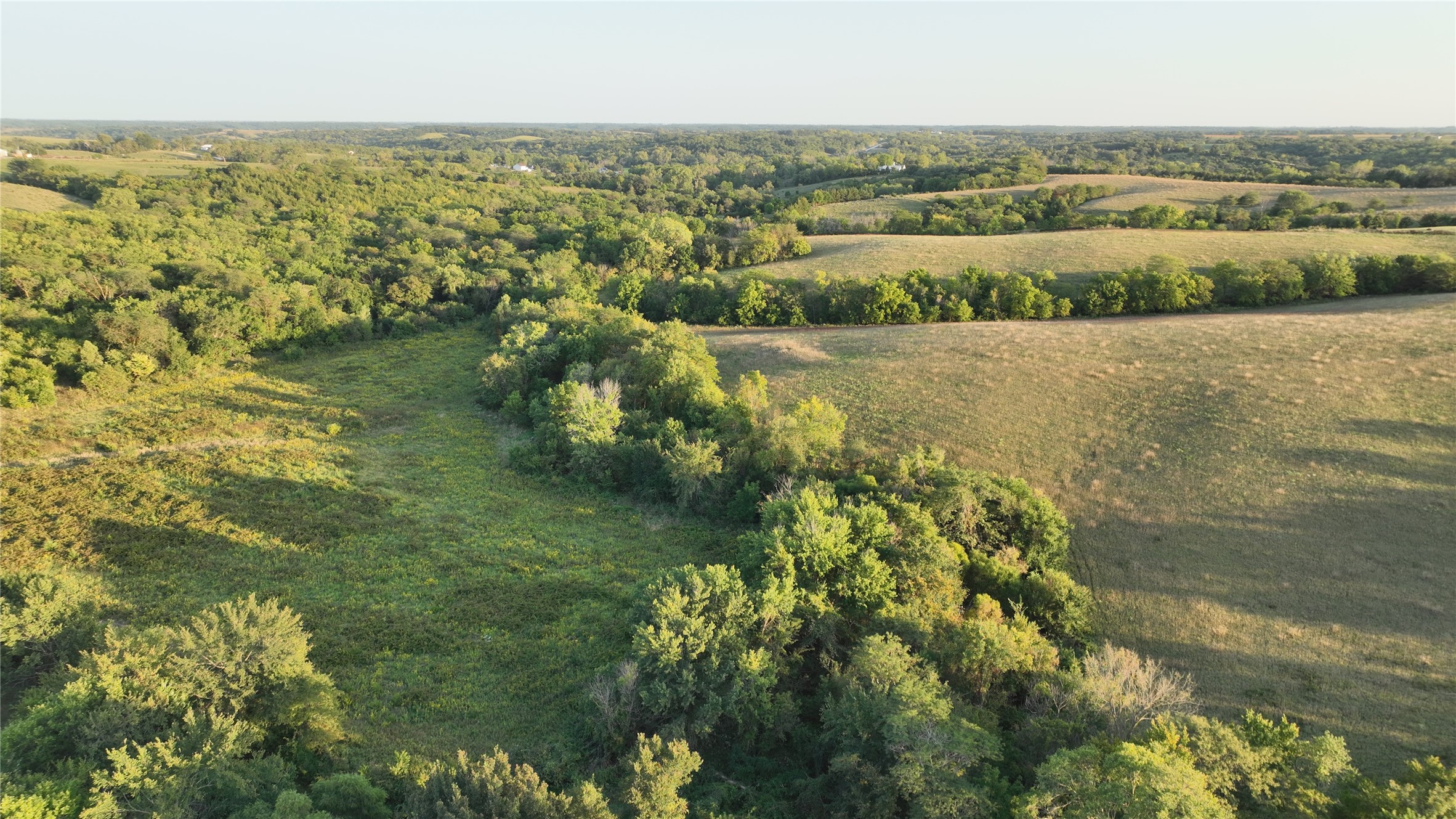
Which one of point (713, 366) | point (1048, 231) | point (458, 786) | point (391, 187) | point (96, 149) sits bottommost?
point (458, 786)

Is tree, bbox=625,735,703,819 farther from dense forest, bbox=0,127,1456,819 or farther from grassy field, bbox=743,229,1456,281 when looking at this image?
grassy field, bbox=743,229,1456,281

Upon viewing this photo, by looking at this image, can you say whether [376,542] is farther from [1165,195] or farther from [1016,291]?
[1165,195]

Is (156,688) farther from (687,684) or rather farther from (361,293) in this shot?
(361,293)

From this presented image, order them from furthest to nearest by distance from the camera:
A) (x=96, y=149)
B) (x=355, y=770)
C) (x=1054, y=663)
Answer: (x=96, y=149)
(x=1054, y=663)
(x=355, y=770)

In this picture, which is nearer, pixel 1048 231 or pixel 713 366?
pixel 713 366

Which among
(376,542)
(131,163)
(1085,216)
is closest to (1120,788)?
(376,542)

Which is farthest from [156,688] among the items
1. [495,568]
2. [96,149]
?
[96,149]

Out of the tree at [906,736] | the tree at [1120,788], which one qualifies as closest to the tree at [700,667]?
the tree at [906,736]
